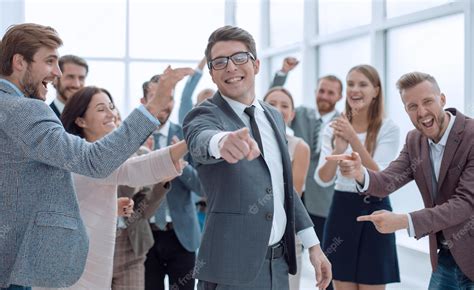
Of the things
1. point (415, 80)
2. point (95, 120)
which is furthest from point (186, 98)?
point (415, 80)

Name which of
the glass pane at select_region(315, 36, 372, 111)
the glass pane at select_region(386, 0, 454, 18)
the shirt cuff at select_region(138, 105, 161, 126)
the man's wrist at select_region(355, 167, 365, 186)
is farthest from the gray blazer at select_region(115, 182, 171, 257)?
the glass pane at select_region(315, 36, 372, 111)

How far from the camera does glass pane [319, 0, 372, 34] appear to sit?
5.92 metres

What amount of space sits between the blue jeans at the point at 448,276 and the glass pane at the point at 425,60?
2087 millimetres

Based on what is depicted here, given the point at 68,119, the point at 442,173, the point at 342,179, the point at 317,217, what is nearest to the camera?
the point at 442,173

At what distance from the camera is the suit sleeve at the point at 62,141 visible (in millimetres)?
1809

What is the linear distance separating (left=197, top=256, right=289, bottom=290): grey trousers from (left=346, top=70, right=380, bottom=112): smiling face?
5.05ft

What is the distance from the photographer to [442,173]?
247 cm

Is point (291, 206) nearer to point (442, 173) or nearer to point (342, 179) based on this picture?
point (442, 173)

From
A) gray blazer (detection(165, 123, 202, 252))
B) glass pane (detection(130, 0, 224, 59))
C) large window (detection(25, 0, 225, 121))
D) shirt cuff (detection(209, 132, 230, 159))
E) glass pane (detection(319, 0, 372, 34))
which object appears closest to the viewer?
shirt cuff (detection(209, 132, 230, 159))

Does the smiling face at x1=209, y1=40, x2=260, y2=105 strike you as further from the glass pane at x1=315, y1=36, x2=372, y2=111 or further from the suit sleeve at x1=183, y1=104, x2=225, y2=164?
the glass pane at x1=315, y1=36, x2=372, y2=111

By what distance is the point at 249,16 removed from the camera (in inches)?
351

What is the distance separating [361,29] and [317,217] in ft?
7.11

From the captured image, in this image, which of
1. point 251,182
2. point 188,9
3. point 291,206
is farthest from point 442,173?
point 188,9

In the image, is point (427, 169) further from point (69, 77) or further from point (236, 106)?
point (69, 77)
